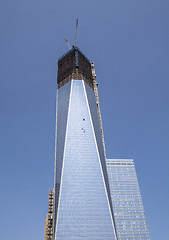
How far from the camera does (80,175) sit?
146m

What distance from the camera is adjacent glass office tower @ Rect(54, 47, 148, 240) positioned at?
128375mm

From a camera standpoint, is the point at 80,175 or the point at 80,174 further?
the point at 80,174

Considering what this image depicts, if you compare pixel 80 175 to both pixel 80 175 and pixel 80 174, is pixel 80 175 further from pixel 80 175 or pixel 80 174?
pixel 80 174

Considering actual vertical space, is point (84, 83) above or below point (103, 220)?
above

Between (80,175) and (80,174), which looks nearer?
(80,175)

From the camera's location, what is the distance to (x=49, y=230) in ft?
538

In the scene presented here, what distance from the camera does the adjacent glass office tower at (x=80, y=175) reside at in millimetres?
128375

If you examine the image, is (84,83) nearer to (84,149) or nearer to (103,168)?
(84,149)

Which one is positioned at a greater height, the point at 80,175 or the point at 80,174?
the point at 80,174

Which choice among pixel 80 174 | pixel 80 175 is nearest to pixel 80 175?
pixel 80 175

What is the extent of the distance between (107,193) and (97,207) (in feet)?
38.6

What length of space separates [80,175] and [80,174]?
651 millimetres

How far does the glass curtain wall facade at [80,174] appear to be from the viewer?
421 feet

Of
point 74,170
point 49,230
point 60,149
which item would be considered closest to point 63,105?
point 60,149
